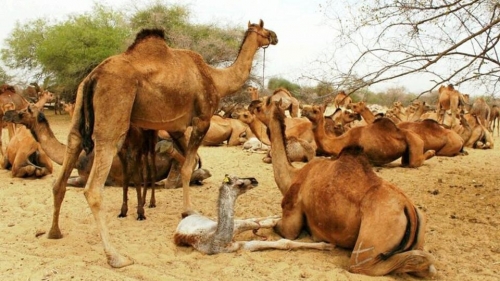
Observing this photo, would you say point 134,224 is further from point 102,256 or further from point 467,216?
point 467,216

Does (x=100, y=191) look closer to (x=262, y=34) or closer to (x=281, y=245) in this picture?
(x=281, y=245)

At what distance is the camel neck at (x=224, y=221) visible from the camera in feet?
17.3

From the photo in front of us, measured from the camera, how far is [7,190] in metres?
8.43

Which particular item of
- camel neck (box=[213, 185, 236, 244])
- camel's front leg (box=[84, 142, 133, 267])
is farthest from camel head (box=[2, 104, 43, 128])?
camel neck (box=[213, 185, 236, 244])

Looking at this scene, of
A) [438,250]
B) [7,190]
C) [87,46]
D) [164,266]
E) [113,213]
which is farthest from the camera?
[87,46]

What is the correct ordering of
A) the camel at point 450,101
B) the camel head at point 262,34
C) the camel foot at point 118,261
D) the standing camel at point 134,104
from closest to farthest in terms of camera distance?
the camel foot at point 118,261 < the standing camel at point 134,104 < the camel head at point 262,34 < the camel at point 450,101

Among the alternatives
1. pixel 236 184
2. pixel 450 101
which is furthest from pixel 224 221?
pixel 450 101

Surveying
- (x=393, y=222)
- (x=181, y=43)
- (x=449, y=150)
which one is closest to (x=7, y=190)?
(x=393, y=222)

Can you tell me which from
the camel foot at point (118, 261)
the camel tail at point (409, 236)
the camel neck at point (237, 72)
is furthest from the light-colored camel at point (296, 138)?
the camel tail at point (409, 236)

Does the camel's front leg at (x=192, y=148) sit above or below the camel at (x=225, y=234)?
above

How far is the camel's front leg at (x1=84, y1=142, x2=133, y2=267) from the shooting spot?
4836 mm

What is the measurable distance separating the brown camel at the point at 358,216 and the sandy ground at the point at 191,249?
169mm

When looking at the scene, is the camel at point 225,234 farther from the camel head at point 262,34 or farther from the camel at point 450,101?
the camel at point 450,101

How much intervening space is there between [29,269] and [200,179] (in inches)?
185
